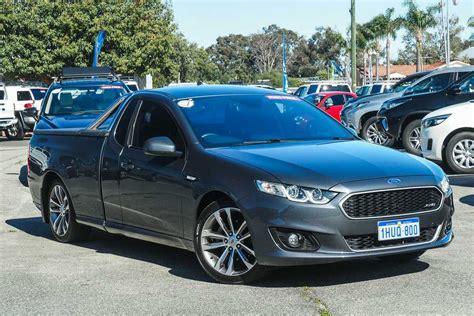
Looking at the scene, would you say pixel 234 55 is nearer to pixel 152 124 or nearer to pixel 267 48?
pixel 267 48

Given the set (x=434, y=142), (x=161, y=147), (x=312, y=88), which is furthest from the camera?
(x=312, y=88)

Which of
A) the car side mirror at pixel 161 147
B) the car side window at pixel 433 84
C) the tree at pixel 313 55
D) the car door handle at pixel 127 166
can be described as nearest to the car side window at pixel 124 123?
the car door handle at pixel 127 166

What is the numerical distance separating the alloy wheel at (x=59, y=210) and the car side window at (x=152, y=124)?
145 centimetres

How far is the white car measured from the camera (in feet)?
43.8

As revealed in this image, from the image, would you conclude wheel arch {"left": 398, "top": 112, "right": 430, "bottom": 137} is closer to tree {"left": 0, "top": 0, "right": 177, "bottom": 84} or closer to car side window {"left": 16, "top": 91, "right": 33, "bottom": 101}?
car side window {"left": 16, "top": 91, "right": 33, "bottom": 101}

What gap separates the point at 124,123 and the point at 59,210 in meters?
1.54

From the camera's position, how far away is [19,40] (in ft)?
141

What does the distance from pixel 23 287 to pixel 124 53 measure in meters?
39.1

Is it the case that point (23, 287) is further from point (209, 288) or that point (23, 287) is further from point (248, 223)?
point (248, 223)

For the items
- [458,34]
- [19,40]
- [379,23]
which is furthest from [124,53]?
[458,34]

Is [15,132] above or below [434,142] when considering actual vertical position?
below

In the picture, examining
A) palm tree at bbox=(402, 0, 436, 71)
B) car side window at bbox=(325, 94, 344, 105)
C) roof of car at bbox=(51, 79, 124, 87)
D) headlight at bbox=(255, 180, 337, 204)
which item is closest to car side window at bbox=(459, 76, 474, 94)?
roof of car at bbox=(51, 79, 124, 87)

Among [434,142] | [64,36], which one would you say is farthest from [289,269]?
[64,36]

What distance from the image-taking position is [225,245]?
6.32m
